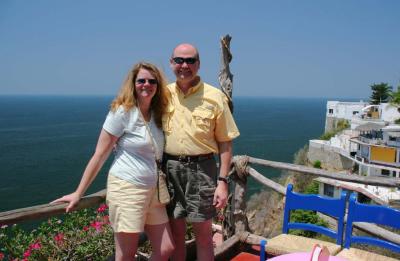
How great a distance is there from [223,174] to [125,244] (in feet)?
2.58

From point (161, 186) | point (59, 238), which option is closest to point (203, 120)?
point (161, 186)

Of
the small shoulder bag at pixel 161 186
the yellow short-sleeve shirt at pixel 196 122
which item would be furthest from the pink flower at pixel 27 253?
the yellow short-sleeve shirt at pixel 196 122

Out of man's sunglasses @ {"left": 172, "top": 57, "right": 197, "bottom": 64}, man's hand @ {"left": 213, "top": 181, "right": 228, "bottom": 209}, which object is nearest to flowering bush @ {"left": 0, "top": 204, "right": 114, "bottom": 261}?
man's hand @ {"left": 213, "top": 181, "right": 228, "bottom": 209}

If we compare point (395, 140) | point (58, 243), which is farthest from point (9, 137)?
point (58, 243)

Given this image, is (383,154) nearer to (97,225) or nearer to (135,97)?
(97,225)

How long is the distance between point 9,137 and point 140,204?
207 ft

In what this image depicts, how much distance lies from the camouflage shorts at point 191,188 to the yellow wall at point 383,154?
31621 millimetres

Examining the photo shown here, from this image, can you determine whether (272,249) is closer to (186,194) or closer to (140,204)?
(186,194)

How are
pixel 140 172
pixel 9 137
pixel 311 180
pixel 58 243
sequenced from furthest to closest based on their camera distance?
pixel 9 137, pixel 311 180, pixel 58 243, pixel 140 172

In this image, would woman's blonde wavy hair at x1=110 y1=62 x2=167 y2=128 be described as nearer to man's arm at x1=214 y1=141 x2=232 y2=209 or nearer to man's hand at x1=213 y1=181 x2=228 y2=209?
man's arm at x1=214 y1=141 x2=232 y2=209

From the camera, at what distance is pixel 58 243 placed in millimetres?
3217

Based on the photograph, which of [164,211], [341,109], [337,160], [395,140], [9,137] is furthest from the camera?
[9,137]

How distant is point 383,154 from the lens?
101 ft

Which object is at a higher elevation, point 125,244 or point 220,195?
point 220,195
